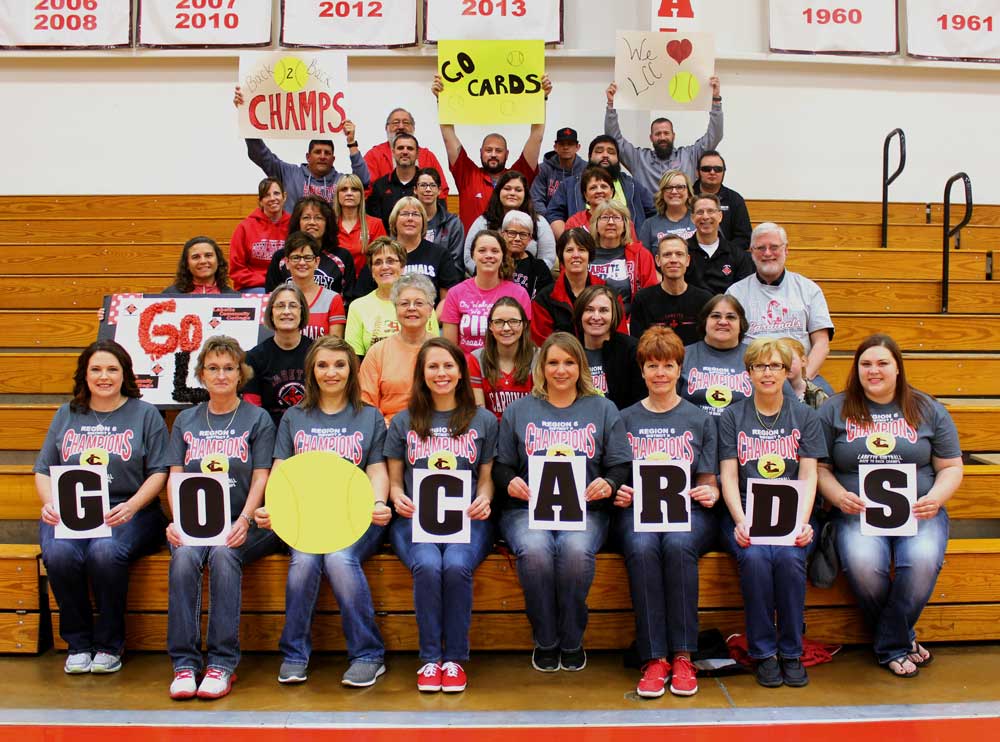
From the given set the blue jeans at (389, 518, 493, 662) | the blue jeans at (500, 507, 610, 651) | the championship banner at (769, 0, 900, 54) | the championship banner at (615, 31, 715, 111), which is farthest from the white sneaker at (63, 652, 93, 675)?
the championship banner at (769, 0, 900, 54)

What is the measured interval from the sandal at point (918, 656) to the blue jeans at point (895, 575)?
0.09 ft

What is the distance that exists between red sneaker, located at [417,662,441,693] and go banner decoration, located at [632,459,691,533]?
81 cm

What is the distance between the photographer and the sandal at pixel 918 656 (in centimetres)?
333

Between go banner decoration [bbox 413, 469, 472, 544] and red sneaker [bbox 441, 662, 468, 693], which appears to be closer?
red sneaker [bbox 441, 662, 468, 693]

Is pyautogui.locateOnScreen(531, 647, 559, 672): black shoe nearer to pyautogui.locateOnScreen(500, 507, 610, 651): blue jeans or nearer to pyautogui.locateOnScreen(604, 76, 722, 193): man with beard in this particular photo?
pyautogui.locateOnScreen(500, 507, 610, 651): blue jeans

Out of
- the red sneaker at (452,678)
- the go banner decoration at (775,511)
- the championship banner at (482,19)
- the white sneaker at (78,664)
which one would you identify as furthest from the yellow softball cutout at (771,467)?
the championship banner at (482,19)

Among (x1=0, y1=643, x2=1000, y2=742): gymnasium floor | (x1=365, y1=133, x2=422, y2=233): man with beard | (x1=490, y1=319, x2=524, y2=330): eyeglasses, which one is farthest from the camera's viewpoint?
(x1=365, y1=133, x2=422, y2=233): man with beard

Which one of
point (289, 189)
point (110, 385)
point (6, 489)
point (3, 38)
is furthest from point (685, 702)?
point (3, 38)

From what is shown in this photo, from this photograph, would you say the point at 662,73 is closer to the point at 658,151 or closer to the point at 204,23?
the point at 658,151

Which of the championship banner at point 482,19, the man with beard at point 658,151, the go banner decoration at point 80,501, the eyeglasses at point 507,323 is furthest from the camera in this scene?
the championship banner at point 482,19

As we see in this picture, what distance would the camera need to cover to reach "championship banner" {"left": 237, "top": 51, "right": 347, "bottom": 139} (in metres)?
5.70

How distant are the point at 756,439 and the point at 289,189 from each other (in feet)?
11.6

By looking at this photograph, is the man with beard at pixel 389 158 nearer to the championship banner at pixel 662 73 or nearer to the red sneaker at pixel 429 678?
the championship banner at pixel 662 73

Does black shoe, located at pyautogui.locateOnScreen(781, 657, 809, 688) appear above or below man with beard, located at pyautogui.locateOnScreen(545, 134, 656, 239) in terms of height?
below
